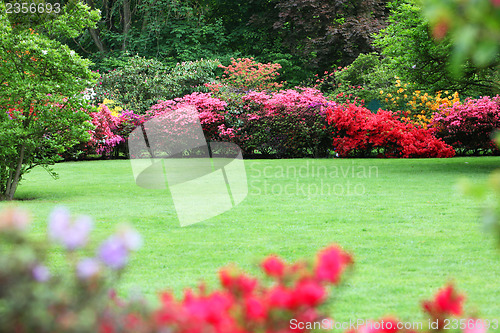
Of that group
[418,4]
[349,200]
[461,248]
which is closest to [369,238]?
[461,248]

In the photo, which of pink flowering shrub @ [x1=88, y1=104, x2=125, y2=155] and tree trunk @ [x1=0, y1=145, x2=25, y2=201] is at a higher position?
tree trunk @ [x1=0, y1=145, x2=25, y2=201]

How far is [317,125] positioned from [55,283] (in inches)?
673

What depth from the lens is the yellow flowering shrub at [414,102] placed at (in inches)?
790

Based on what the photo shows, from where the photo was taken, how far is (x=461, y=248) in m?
5.59

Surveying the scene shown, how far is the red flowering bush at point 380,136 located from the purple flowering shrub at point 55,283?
54.3 ft

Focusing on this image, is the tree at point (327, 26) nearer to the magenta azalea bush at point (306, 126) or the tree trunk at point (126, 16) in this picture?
the tree trunk at point (126, 16)

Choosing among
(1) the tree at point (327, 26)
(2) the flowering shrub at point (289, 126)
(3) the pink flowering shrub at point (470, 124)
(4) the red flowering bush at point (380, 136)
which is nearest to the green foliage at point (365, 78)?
(1) the tree at point (327, 26)

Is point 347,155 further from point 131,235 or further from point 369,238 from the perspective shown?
point 131,235

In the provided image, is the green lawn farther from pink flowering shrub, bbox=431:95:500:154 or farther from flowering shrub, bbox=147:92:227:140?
flowering shrub, bbox=147:92:227:140

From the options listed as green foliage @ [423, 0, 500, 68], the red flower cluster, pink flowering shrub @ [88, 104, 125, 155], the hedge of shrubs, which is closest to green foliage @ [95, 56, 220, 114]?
the hedge of shrubs

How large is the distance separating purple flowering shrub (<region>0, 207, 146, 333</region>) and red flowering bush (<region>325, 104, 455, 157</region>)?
54.3 feet

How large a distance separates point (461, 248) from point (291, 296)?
448 cm

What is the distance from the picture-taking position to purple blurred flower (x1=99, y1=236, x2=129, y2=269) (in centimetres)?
158

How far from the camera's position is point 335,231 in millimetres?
6465
